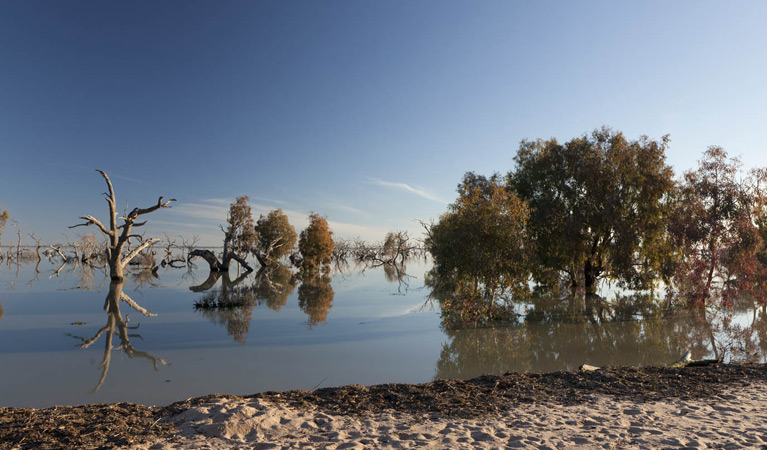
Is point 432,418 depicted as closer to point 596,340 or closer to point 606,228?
point 596,340

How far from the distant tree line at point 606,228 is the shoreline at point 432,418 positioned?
9055 millimetres

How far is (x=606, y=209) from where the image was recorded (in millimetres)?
20062

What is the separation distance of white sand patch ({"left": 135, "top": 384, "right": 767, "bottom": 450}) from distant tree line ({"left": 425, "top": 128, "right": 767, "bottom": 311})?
9.90 metres

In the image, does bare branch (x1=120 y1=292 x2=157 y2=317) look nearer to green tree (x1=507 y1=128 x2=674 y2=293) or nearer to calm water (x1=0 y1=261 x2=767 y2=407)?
calm water (x1=0 y1=261 x2=767 y2=407)

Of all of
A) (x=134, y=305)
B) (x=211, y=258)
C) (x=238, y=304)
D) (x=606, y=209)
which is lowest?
(x=134, y=305)

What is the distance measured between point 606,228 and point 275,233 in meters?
46.4

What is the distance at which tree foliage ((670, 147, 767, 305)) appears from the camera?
16.9 m

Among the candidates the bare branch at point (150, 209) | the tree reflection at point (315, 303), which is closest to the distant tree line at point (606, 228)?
the tree reflection at point (315, 303)

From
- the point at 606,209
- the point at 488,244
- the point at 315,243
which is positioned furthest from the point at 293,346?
the point at 315,243

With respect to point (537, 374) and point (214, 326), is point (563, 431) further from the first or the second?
point (214, 326)

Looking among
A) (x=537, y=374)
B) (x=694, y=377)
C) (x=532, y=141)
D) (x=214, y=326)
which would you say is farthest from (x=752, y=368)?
(x=532, y=141)

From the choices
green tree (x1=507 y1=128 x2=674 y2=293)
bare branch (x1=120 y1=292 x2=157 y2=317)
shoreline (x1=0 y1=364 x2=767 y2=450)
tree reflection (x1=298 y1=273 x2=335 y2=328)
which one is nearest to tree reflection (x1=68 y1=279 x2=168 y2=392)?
bare branch (x1=120 y1=292 x2=157 y2=317)

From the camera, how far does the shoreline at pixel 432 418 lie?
4.85m

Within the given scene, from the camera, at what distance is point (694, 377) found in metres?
7.51
